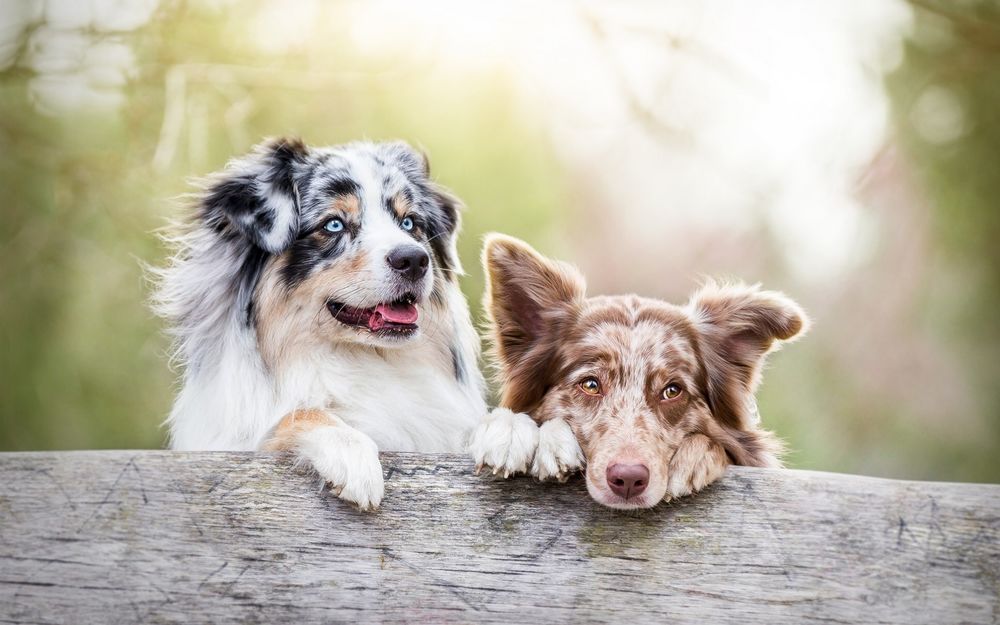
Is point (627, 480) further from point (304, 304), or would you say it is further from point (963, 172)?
point (963, 172)

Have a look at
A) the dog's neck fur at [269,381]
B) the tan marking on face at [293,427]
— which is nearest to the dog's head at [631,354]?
the dog's neck fur at [269,381]

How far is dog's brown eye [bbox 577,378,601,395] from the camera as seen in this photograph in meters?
2.38

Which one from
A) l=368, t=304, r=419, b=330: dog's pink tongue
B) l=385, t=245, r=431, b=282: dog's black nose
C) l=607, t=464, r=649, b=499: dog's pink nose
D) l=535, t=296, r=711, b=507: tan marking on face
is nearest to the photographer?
l=607, t=464, r=649, b=499: dog's pink nose

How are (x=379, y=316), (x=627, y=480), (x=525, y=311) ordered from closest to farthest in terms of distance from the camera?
(x=627, y=480) → (x=379, y=316) → (x=525, y=311)

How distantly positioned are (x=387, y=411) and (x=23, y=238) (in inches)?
76.4

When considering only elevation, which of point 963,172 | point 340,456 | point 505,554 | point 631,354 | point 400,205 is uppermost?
point 963,172

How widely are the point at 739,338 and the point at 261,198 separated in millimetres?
1460

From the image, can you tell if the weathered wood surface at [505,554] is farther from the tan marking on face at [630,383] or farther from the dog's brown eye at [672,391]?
the dog's brown eye at [672,391]

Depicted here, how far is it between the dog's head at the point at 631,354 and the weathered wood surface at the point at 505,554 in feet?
0.76

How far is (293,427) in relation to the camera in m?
2.33

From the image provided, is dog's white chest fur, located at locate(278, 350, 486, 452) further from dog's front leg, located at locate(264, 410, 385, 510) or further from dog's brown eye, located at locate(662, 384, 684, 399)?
dog's brown eye, located at locate(662, 384, 684, 399)

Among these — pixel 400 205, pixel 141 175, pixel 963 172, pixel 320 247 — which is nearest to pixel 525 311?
pixel 400 205

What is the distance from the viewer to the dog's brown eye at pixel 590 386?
2.38 m

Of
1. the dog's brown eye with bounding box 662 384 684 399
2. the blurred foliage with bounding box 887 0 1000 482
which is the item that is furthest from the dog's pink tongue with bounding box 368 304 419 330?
the blurred foliage with bounding box 887 0 1000 482
